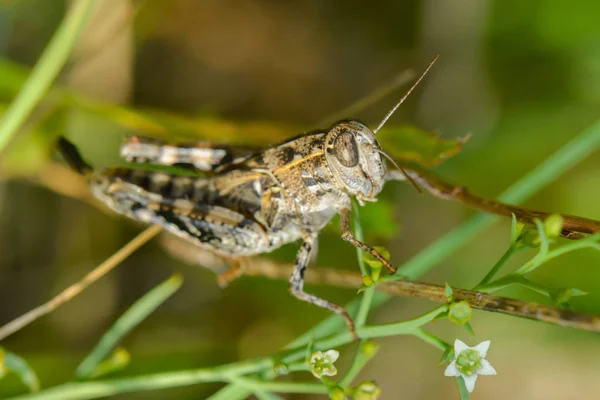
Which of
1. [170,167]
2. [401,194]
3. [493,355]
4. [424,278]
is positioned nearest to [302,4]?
[401,194]

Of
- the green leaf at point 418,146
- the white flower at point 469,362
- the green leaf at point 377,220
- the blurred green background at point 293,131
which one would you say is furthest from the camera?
the blurred green background at point 293,131

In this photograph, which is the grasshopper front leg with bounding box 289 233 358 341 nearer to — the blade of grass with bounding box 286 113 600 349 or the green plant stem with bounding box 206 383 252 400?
the blade of grass with bounding box 286 113 600 349

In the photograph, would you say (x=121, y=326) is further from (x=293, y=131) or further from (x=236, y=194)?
(x=293, y=131)

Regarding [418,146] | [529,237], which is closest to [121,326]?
[418,146]

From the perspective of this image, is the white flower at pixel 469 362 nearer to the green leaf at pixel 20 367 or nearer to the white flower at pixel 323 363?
the white flower at pixel 323 363

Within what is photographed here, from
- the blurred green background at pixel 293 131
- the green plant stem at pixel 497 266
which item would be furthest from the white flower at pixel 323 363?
the blurred green background at pixel 293 131

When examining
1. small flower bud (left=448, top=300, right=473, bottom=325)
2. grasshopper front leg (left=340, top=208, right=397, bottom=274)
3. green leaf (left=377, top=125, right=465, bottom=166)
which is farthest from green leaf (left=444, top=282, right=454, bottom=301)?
green leaf (left=377, top=125, right=465, bottom=166)

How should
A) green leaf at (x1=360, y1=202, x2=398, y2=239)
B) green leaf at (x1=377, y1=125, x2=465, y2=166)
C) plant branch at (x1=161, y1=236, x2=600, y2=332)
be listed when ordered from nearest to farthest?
plant branch at (x1=161, y1=236, x2=600, y2=332), green leaf at (x1=377, y1=125, x2=465, y2=166), green leaf at (x1=360, y1=202, x2=398, y2=239)
